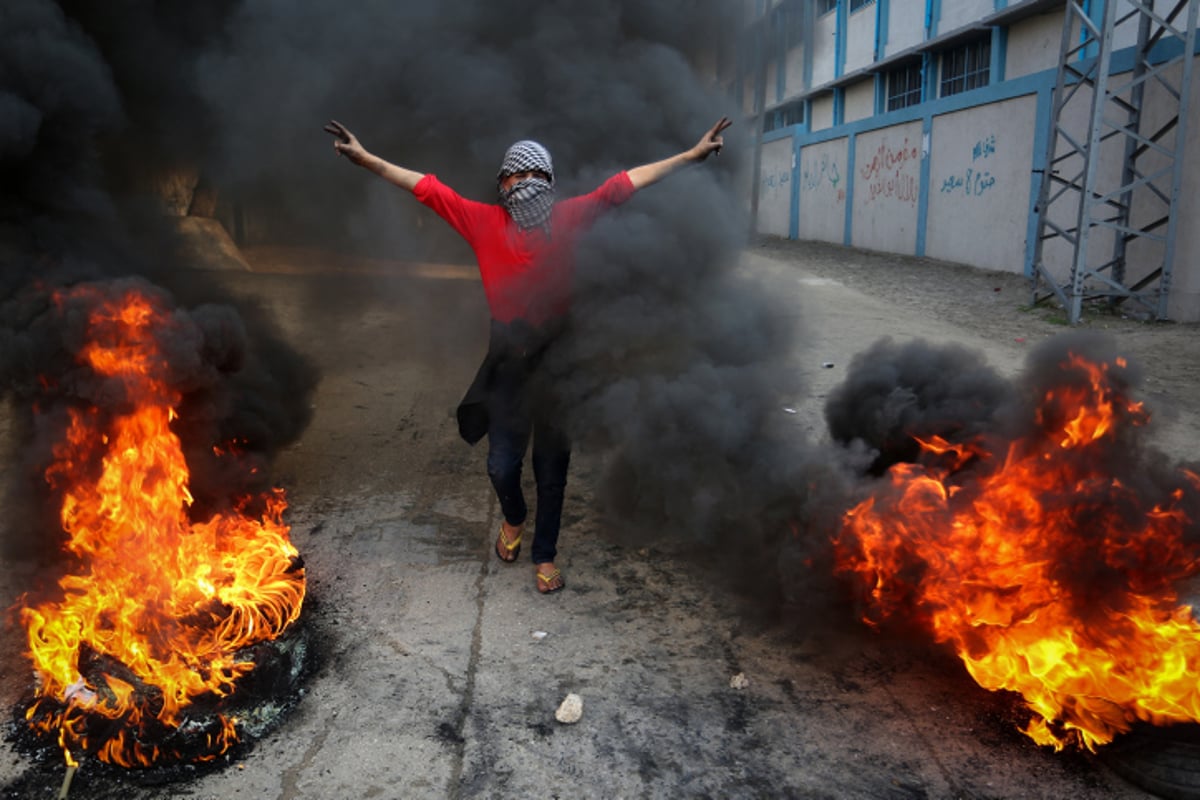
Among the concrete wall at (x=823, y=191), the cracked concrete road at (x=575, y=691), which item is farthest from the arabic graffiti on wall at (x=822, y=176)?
the cracked concrete road at (x=575, y=691)

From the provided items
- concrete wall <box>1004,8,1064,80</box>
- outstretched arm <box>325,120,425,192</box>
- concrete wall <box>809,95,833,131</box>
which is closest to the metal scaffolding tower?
concrete wall <box>1004,8,1064,80</box>

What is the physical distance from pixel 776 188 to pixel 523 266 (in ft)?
79.7

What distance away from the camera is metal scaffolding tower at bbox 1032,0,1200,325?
9492mm

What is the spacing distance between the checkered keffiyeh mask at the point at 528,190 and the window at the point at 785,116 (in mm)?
22135

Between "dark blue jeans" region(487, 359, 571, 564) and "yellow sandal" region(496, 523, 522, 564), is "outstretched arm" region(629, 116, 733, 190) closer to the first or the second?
"dark blue jeans" region(487, 359, 571, 564)

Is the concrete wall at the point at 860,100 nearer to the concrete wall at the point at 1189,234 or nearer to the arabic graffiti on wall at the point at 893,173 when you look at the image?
the arabic graffiti on wall at the point at 893,173

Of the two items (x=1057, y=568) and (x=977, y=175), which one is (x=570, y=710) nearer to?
(x=1057, y=568)

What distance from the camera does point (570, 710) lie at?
9.66 ft

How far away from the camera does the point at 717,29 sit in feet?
17.3

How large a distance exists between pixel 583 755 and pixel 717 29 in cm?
437

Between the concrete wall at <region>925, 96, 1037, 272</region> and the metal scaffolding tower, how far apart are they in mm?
2221

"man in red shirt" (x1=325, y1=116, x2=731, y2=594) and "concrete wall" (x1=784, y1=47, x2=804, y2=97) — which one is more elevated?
"concrete wall" (x1=784, y1=47, x2=804, y2=97)

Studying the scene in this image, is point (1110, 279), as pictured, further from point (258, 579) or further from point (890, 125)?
point (258, 579)

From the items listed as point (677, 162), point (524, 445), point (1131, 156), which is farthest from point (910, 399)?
point (1131, 156)
